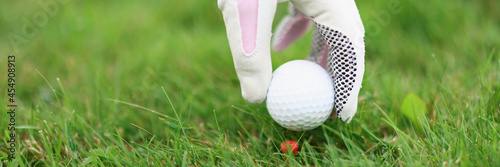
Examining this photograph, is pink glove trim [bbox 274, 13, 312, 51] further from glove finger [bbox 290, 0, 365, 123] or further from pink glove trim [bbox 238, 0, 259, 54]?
pink glove trim [bbox 238, 0, 259, 54]

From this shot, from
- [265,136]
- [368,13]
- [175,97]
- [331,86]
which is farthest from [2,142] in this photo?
[368,13]

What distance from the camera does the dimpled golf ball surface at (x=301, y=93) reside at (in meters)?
1.40

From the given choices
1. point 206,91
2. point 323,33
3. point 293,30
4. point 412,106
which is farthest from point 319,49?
point 206,91

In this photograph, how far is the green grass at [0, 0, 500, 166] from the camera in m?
1.46

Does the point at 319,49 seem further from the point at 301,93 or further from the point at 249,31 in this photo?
the point at 249,31

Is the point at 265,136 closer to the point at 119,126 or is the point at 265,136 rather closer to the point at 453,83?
the point at 119,126

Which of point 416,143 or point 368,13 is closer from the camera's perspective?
point 416,143

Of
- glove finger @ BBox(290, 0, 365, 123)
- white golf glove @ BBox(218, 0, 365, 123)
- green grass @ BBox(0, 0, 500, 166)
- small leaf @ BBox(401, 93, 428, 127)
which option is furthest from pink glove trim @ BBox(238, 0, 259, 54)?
small leaf @ BBox(401, 93, 428, 127)

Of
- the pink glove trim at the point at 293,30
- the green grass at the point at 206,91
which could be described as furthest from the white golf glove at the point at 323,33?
A: the pink glove trim at the point at 293,30

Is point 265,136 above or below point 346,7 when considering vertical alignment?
below

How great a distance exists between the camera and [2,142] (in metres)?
1.68

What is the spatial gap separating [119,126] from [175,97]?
33cm

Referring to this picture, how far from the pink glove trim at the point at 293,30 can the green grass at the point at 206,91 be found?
11.1 inches

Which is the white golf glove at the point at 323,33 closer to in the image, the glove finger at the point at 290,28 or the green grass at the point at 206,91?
the green grass at the point at 206,91
